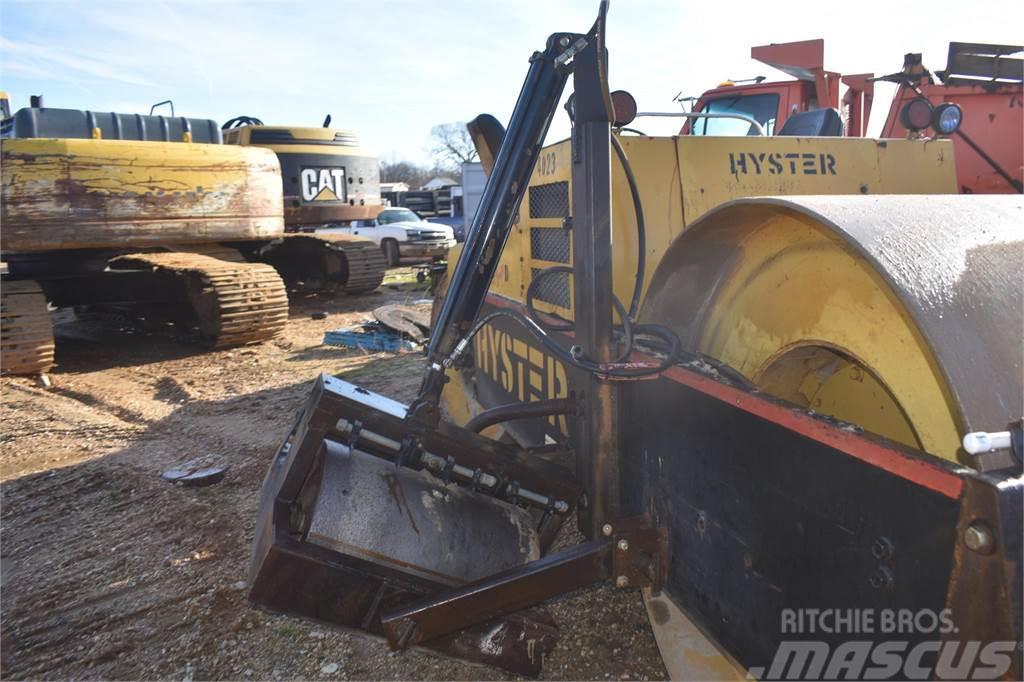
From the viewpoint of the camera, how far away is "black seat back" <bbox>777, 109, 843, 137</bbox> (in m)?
3.51

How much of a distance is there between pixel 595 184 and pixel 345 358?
18.0ft

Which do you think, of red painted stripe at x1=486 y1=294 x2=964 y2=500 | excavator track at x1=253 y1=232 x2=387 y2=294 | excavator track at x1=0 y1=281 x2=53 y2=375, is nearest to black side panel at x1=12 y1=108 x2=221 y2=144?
excavator track at x1=253 y1=232 x2=387 y2=294

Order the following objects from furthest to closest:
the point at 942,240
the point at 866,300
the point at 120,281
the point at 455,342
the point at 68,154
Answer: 1. the point at 120,281
2. the point at 68,154
3. the point at 455,342
4. the point at 866,300
5. the point at 942,240

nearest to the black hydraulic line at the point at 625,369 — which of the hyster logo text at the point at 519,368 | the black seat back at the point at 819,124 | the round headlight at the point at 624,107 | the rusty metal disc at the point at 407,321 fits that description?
the hyster logo text at the point at 519,368

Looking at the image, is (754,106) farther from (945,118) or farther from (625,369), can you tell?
(625,369)

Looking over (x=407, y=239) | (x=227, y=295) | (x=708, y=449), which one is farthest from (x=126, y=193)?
(x=407, y=239)

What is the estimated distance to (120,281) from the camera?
826cm

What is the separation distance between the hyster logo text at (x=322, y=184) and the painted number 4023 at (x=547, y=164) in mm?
8134

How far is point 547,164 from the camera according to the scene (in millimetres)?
2852

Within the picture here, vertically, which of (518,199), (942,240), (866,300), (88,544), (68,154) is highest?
(68,154)

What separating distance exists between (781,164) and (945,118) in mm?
829

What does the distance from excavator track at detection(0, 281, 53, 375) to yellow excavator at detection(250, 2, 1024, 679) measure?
17.9 feet

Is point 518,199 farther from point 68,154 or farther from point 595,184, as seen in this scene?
point 68,154

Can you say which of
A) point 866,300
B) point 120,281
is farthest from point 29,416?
point 866,300
